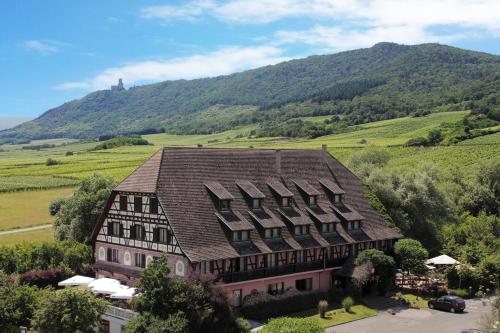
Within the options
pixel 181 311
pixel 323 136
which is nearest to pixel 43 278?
pixel 181 311

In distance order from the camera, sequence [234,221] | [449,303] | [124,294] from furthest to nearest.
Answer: [449,303] → [234,221] → [124,294]

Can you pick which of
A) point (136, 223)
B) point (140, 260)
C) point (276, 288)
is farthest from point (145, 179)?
point (276, 288)

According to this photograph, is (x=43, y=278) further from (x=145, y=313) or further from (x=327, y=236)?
(x=327, y=236)

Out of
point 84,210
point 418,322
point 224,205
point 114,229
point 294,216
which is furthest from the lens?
point 84,210

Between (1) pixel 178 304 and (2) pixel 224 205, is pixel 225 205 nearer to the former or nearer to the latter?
(2) pixel 224 205

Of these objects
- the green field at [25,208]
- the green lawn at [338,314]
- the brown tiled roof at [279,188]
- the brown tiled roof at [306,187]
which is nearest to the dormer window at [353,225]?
the brown tiled roof at [306,187]

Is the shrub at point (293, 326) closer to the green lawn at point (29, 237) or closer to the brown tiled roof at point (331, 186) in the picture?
the brown tiled roof at point (331, 186)
